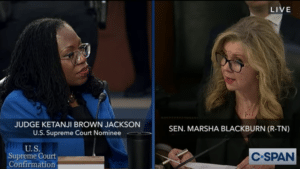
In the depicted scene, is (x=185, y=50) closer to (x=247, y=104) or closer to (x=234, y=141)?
(x=247, y=104)

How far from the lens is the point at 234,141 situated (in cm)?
326

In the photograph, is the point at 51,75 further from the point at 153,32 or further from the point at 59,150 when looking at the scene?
the point at 153,32

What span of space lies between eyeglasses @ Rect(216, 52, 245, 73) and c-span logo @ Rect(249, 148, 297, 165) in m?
0.66

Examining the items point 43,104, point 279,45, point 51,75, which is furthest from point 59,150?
point 279,45

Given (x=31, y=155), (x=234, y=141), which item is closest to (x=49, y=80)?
(x=31, y=155)

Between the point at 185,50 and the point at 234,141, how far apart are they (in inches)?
32.7

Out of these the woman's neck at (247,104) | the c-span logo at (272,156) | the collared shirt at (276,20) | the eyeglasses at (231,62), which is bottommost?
the c-span logo at (272,156)

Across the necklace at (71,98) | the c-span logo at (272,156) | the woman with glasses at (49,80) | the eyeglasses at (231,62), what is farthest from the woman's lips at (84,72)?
the c-span logo at (272,156)

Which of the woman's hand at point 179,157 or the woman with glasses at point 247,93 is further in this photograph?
the woman's hand at point 179,157

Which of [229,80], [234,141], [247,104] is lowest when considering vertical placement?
[234,141]

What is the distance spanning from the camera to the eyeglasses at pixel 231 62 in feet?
10.4

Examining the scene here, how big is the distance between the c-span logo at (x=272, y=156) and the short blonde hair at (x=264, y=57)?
0.89 feet

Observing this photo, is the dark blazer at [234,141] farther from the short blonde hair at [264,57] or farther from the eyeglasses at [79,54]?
Result: the eyeglasses at [79,54]

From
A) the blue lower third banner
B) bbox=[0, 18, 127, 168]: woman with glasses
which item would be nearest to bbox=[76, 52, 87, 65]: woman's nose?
bbox=[0, 18, 127, 168]: woman with glasses
